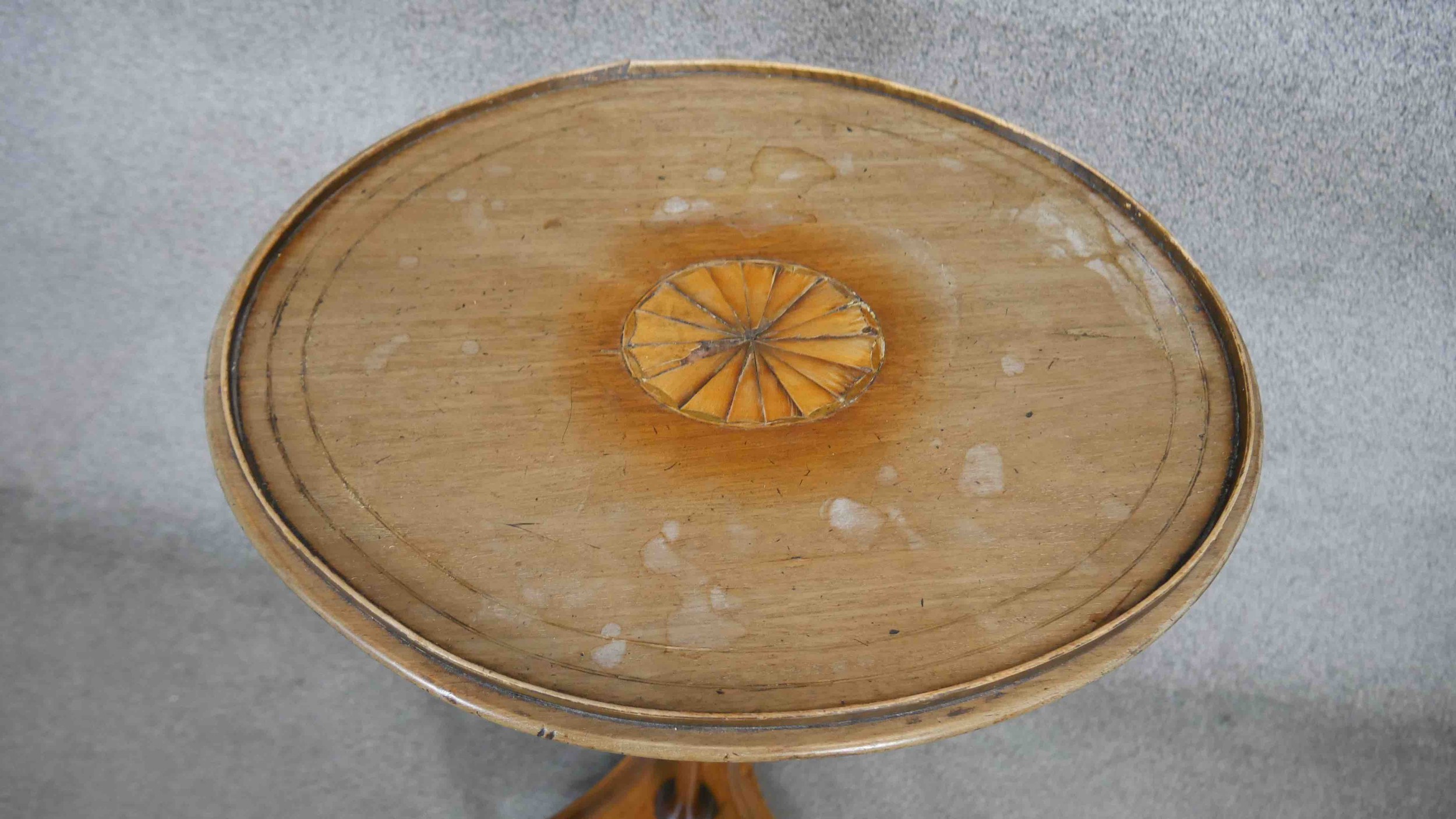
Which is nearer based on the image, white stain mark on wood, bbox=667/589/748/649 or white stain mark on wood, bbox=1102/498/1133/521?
white stain mark on wood, bbox=667/589/748/649

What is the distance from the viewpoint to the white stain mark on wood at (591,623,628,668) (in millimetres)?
868

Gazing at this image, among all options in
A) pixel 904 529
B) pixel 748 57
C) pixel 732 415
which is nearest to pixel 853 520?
pixel 904 529

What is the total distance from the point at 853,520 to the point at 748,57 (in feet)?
4.22

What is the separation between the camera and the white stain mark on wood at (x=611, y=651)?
0.87 metres

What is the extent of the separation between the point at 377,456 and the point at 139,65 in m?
1.41

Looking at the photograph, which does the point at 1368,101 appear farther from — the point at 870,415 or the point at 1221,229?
the point at 870,415

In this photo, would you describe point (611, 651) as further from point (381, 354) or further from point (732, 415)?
point (381, 354)

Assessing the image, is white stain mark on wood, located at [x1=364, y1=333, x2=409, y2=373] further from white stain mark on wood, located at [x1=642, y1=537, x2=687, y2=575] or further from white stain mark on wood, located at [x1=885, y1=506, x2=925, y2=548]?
A: white stain mark on wood, located at [x1=885, y1=506, x2=925, y2=548]

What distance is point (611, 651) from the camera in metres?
0.88

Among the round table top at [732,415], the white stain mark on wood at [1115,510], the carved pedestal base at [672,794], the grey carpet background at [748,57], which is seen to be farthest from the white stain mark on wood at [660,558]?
the grey carpet background at [748,57]

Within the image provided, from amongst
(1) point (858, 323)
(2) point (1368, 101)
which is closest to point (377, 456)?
(1) point (858, 323)

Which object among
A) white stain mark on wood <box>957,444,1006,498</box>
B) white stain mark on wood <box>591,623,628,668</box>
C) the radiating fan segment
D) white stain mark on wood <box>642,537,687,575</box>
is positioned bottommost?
white stain mark on wood <box>591,623,628,668</box>

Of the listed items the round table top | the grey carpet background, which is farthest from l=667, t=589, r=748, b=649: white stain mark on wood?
the grey carpet background

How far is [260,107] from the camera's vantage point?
203 cm
